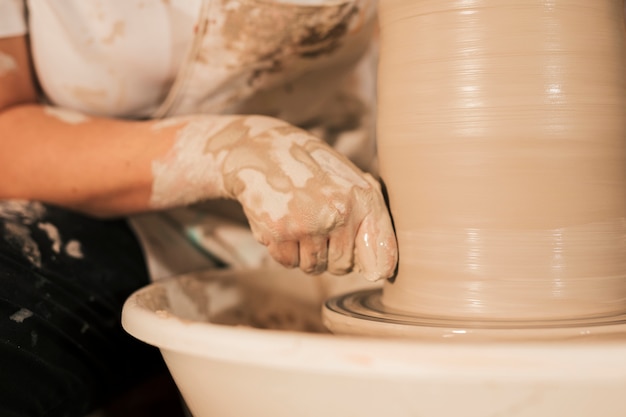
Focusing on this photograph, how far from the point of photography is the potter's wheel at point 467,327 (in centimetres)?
62

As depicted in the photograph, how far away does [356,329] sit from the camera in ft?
2.42

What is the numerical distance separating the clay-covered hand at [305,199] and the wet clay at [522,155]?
0.23ft

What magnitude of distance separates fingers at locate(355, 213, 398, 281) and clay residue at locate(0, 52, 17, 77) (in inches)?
24.4

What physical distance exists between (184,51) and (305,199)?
1.36ft

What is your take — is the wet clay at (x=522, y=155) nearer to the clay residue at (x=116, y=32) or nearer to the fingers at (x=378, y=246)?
the fingers at (x=378, y=246)

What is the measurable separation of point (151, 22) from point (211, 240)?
1.42 feet

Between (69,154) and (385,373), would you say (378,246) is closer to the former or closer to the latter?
(385,373)

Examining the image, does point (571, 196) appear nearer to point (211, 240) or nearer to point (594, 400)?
point (594, 400)

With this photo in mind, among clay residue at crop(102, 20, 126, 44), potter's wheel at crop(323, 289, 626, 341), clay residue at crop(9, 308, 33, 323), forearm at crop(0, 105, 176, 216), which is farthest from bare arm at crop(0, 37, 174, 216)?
potter's wheel at crop(323, 289, 626, 341)

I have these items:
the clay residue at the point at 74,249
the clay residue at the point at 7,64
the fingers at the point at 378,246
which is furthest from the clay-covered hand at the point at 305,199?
the clay residue at the point at 7,64

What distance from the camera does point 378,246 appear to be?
2.52ft

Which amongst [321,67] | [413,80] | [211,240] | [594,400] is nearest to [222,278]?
[211,240]

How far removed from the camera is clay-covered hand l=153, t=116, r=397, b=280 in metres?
0.75

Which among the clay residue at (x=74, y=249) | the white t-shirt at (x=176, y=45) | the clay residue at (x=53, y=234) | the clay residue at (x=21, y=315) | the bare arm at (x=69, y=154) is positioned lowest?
the clay residue at (x=74, y=249)
